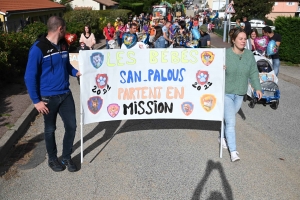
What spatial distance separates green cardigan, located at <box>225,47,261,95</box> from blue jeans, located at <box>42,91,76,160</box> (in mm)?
2246

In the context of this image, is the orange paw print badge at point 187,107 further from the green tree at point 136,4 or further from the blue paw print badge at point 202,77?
the green tree at point 136,4

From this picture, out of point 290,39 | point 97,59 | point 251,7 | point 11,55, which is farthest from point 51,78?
point 251,7

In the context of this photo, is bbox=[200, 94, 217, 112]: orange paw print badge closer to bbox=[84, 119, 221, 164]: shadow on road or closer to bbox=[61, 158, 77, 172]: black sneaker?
bbox=[84, 119, 221, 164]: shadow on road

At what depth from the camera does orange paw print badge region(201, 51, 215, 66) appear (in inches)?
189

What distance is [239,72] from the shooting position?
468 centimetres

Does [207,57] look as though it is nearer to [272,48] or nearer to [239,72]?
[239,72]

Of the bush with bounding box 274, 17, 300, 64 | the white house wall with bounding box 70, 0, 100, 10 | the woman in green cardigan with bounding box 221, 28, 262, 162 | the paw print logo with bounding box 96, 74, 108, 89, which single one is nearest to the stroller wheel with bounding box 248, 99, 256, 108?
the woman in green cardigan with bounding box 221, 28, 262, 162

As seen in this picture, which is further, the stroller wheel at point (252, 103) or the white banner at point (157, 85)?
the stroller wheel at point (252, 103)

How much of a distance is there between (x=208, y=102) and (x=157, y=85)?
0.81m

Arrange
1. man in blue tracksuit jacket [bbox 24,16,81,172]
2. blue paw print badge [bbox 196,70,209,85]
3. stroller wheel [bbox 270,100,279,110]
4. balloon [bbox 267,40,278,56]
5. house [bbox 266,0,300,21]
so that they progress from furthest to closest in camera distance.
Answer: house [bbox 266,0,300,21] < balloon [bbox 267,40,278,56] < stroller wheel [bbox 270,100,279,110] < blue paw print badge [bbox 196,70,209,85] < man in blue tracksuit jacket [bbox 24,16,81,172]

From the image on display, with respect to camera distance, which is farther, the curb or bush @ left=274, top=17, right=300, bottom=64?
bush @ left=274, top=17, right=300, bottom=64

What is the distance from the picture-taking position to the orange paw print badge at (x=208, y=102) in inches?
195

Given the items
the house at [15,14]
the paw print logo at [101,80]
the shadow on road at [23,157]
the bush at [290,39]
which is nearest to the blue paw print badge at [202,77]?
the paw print logo at [101,80]

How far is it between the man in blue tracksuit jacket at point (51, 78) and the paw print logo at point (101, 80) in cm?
46
